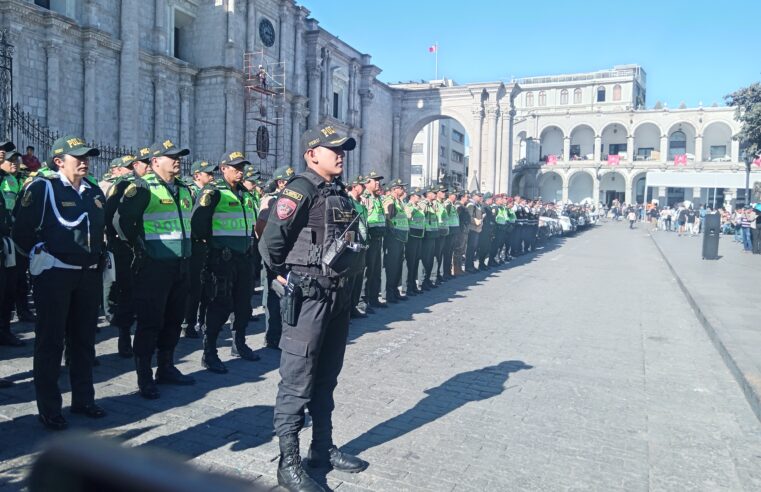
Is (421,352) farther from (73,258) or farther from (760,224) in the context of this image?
(760,224)

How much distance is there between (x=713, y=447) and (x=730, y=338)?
377 centimetres

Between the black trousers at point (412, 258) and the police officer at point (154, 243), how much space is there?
6.63 metres

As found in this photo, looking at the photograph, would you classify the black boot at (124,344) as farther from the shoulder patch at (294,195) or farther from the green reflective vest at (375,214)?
the green reflective vest at (375,214)

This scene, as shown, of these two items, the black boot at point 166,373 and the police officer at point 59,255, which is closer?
the police officer at point 59,255

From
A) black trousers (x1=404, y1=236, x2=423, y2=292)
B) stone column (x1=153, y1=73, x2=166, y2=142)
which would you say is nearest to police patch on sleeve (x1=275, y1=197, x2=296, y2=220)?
black trousers (x1=404, y1=236, x2=423, y2=292)

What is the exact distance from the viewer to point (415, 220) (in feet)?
37.7

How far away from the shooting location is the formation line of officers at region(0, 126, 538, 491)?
12.1 feet

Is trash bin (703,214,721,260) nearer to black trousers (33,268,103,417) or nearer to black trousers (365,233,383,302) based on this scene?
black trousers (365,233,383,302)

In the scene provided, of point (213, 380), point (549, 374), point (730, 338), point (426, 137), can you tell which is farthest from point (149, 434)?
point (426, 137)

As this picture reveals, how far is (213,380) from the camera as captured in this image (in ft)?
18.8

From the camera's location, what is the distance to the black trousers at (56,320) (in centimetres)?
434

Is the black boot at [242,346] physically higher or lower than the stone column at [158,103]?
lower

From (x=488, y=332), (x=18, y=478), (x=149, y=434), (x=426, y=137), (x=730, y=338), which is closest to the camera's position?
(x=18, y=478)

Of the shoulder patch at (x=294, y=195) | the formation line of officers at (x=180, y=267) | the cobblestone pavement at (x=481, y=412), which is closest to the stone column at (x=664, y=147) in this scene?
the cobblestone pavement at (x=481, y=412)
